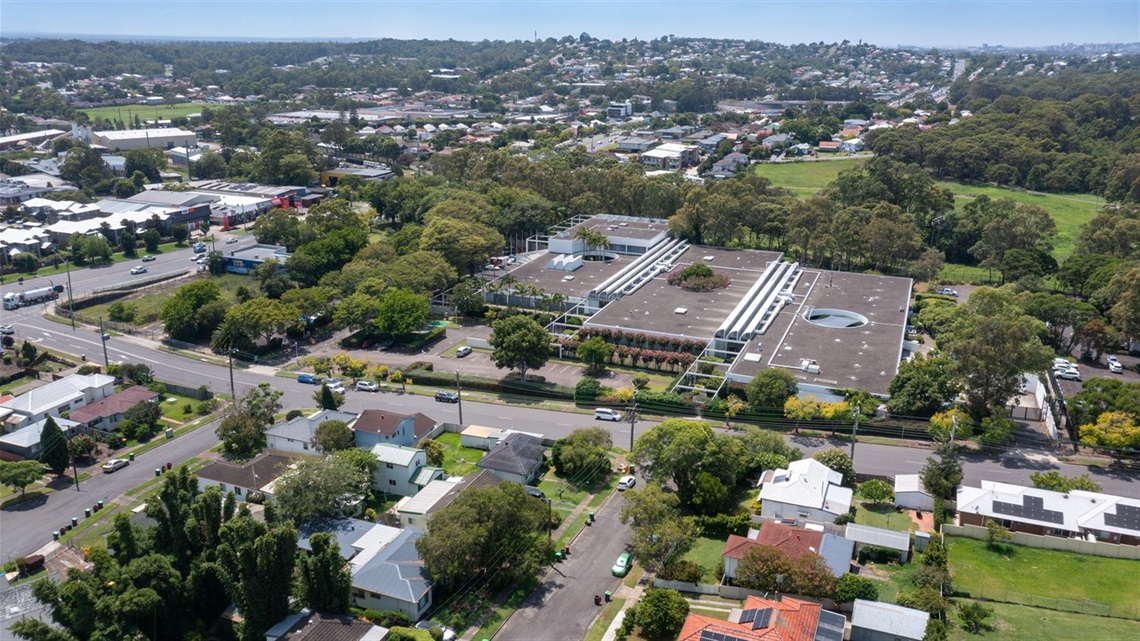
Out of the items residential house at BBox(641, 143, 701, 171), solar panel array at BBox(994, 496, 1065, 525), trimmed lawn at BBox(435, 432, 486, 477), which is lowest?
trimmed lawn at BBox(435, 432, 486, 477)

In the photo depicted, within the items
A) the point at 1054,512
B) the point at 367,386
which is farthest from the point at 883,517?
the point at 367,386

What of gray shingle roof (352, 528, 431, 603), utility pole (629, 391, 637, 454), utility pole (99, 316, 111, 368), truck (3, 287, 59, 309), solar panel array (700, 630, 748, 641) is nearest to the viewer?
solar panel array (700, 630, 748, 641)

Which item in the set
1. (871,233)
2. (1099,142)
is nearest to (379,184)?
(871,233)

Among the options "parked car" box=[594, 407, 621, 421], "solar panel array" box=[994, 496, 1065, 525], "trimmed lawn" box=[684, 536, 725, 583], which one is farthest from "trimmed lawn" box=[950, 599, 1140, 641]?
"parked car" box=[594, 407, 621, 421]

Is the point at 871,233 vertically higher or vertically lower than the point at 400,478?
higher

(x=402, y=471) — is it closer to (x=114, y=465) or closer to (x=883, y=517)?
(x=114, y=465)

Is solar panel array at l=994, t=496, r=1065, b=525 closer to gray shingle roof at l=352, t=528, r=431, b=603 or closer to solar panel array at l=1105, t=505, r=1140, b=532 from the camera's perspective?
solar panel array at l=1105, t=505, r=1140, b=532

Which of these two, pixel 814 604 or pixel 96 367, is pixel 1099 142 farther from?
pixel 96 367
